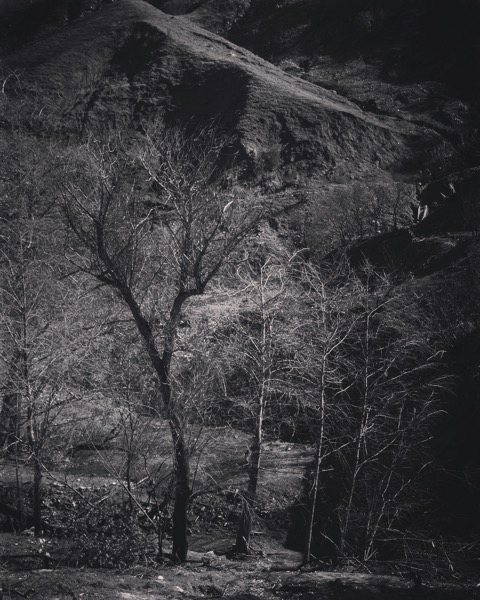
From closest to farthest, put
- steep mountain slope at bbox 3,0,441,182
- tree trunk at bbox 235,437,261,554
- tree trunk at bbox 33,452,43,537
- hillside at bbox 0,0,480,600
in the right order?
hillside at bbox 0,0,480,600 → tree trunk at bbox 235,437,261,554 → tree trunk at bbox 33,452,43,537 → steep mountain slope at bbox 3,0,441,182

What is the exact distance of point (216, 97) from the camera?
34.1 m

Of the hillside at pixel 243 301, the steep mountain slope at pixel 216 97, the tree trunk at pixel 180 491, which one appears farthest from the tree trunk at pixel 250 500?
the steep mountain slope at pixel 216 97

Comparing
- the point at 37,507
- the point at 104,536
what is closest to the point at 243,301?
the point at 37,507

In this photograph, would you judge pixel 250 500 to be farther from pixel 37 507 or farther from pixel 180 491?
pixel 37 507

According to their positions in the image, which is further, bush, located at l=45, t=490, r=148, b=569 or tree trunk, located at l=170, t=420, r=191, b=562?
tree trunk, located at l=170, t=420, r=191, b=562

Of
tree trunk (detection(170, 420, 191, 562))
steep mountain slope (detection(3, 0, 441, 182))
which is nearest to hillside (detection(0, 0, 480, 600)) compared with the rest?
tree trunk (detection(170, 420, 191, 562))

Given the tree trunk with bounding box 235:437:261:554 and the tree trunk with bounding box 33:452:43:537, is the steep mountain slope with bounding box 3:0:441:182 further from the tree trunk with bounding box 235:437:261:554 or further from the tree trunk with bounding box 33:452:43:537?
the tree trunk with bounding box 33:452:43:537

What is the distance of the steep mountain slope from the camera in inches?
1265

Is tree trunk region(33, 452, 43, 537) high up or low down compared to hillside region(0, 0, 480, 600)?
down

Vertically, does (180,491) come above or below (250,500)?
above

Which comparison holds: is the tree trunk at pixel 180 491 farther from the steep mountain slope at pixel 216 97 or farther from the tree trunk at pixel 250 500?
the steep mountain slope at pixel 216 97

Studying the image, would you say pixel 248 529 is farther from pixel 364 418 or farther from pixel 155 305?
pixel 155 305

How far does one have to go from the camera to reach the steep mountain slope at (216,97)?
1265 inches

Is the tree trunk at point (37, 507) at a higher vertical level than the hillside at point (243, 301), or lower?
lower
